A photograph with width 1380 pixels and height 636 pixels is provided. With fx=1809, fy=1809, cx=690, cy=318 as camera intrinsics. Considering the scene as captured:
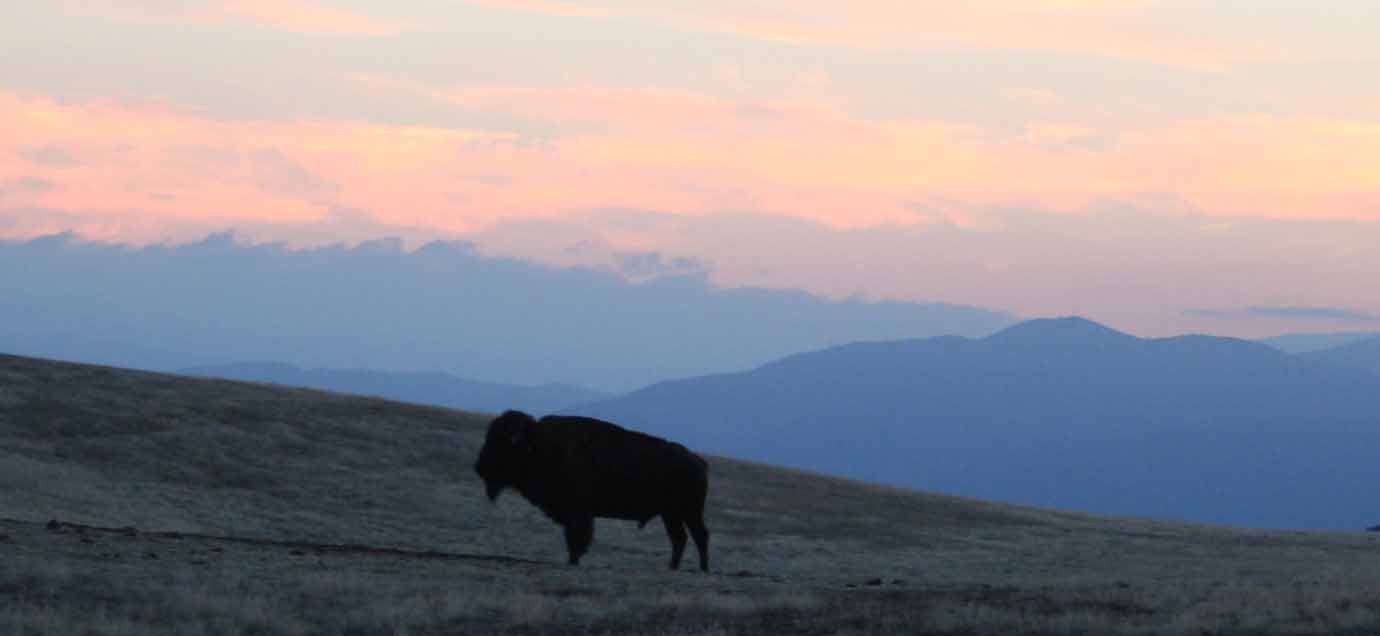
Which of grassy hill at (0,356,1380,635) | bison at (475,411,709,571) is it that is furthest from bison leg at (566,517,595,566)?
grassy hill at (0,356,1380,635)

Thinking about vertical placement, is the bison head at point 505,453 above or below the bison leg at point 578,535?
above

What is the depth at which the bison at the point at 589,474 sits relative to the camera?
3084 cm

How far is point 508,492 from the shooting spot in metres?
47.3

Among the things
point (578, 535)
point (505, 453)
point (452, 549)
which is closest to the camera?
point (578, 535)

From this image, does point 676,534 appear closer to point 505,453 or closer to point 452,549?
point 505,453

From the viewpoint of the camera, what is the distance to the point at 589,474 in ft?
101

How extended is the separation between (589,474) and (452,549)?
9.03 m

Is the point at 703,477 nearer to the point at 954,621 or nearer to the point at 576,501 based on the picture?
the point at 576,501

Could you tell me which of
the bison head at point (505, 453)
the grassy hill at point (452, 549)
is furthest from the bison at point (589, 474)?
the grassy hill at point (452, 549)

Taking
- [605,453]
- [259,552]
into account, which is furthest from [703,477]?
[259,552]

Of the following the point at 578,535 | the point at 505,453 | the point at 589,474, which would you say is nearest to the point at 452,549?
the point at 505,453

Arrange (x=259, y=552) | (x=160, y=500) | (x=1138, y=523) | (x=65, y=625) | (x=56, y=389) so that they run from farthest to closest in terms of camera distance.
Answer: (x=1138, y=523) < (x=56, y=389) < (x=160, y=500) < (x=259, y=552) < (x=65, y=625)

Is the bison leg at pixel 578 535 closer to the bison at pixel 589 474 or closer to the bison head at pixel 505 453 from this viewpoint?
the bison at pixel 589 474

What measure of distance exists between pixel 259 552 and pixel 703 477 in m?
8.24
